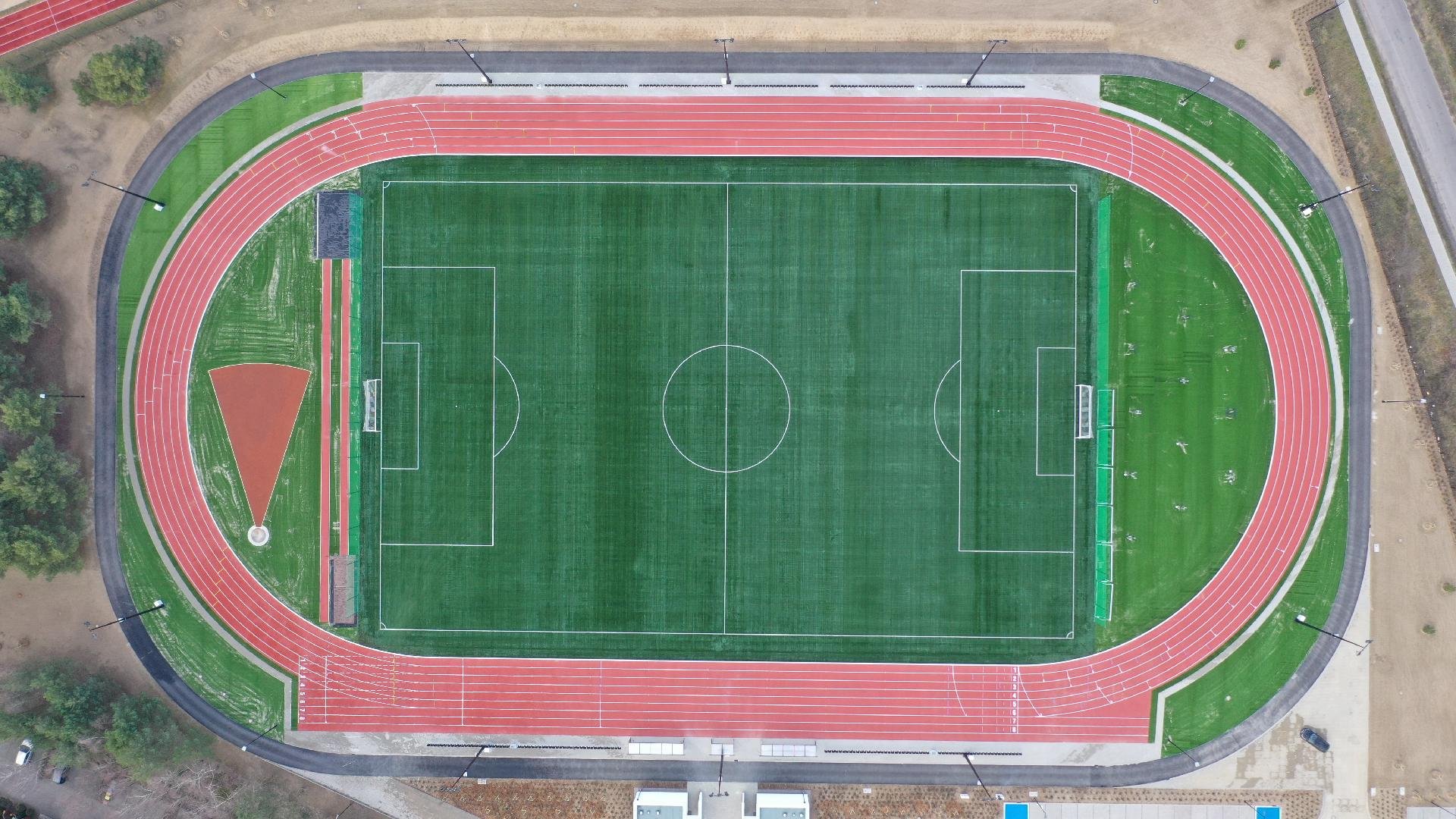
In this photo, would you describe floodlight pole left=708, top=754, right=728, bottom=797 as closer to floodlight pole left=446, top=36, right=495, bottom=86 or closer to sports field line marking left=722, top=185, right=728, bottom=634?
sports field line marking left=722, top=185, right=728, bottom=634

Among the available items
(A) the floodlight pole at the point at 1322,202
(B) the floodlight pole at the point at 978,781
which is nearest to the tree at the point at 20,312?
(B) the floodlight pole at the point at 978,781

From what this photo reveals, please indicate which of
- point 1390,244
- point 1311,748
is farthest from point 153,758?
point 1390,244

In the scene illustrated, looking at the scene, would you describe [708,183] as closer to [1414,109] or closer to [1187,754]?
[1414,109]

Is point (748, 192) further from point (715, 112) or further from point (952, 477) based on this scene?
point (952, 477)

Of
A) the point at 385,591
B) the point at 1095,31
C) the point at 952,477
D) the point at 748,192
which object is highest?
the point at 1095,31

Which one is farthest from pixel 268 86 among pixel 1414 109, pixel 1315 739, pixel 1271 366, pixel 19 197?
pixel 1315 739

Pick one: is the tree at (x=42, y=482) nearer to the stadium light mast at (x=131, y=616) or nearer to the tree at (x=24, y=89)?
the stadium light mast at (x=131, y=616)
